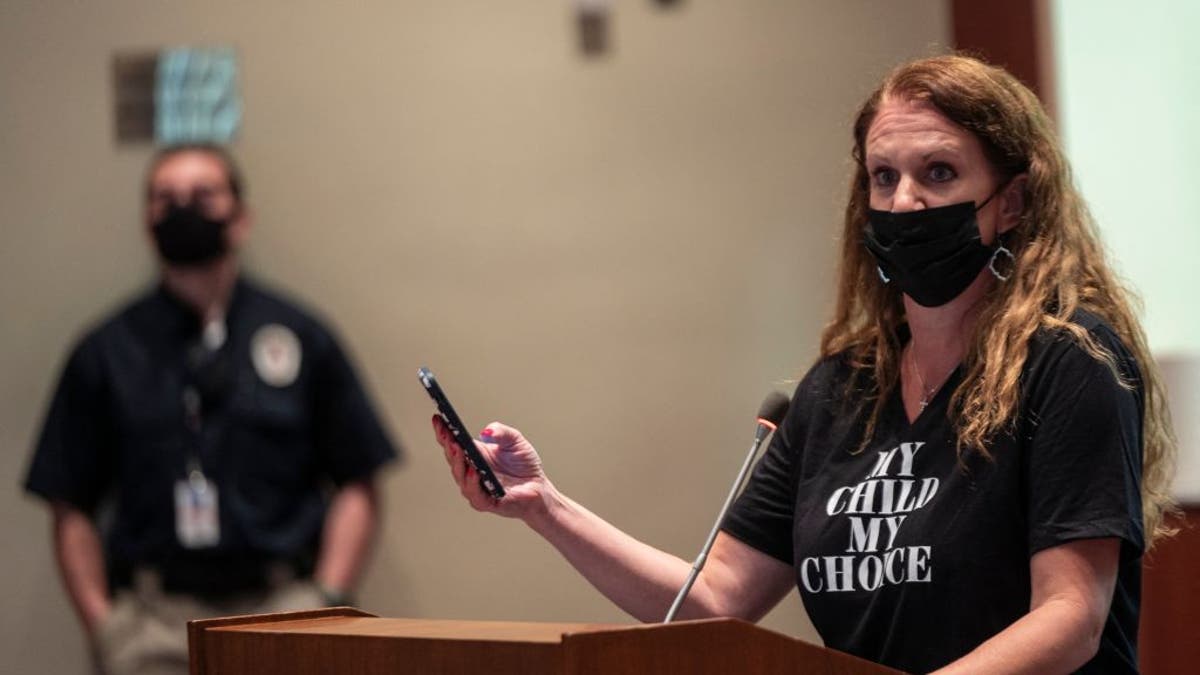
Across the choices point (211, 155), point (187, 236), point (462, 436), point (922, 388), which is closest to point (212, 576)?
point (187, 236)

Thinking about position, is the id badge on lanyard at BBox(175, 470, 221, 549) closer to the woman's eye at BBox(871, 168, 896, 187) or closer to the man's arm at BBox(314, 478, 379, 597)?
the man's arm at BBox(314, 478, 379, 597)

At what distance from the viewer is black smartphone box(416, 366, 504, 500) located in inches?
65.2

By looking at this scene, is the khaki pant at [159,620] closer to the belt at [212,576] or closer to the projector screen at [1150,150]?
the belt at [212,576]

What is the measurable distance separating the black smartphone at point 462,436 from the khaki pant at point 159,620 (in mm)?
1889

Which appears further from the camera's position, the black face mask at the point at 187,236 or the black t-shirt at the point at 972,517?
the black face mask at the point at 187,236

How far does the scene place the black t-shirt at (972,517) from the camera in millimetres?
1686

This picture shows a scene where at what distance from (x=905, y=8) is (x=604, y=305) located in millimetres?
1064

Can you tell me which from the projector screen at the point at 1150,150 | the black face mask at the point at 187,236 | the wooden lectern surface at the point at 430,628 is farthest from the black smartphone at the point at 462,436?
the black face mask at the point at 187,236

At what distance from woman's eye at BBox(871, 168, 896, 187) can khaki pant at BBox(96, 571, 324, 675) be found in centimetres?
209

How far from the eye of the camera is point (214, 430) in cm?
368

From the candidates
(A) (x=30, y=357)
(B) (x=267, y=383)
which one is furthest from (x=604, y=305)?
(A) (x=30, y=357)

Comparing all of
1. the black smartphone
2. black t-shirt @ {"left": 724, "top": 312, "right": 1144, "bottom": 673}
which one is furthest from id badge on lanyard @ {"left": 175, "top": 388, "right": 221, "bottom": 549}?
black t-shirt @ {"left": 724, "top": 312, "right": 1144, "bottom": 673}

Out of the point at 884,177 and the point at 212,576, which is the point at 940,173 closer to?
the point at 884,177

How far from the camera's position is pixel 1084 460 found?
5.52 ft
